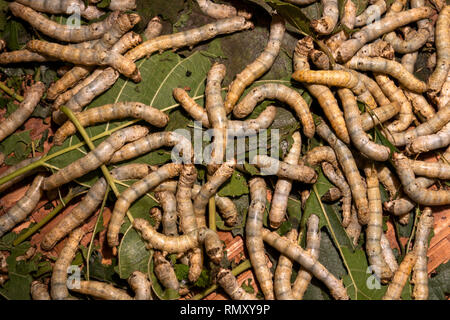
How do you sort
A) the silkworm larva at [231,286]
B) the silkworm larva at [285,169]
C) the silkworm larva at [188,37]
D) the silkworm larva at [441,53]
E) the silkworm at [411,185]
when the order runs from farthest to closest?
1. the silkworm larva at [441,53]
2. the silkworm larva at [188,37]
3. the silkworm at [411,185]
4. the silkworm larva at [285,169]
5. the silkworm larva at [231,286]

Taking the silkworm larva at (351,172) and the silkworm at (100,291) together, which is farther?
the silkworm larva at (351,172)

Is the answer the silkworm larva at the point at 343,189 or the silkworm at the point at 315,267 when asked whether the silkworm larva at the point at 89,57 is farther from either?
the silkworm at the point at 315,267

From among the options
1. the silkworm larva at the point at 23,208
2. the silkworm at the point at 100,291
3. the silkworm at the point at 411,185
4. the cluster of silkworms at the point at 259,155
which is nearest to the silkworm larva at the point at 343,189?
the cluster of silkworms at the point at 259,155

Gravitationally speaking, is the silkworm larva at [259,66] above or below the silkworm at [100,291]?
above

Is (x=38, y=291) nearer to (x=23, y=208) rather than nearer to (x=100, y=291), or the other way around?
(x=100, y=291)

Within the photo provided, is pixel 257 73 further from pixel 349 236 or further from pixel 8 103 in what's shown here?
pixel 8 103
